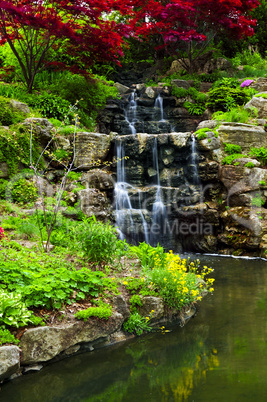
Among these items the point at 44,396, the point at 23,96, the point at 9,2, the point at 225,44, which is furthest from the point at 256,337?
the point at 225,44

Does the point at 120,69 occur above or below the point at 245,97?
above

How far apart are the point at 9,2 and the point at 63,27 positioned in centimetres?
181

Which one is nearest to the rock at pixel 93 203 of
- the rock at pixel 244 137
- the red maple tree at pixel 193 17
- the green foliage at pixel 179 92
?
the rock at pixel 244 137

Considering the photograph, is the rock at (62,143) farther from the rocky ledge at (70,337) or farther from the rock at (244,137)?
the rocky ledge at (70,337)

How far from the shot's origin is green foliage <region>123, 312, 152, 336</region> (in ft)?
17.0

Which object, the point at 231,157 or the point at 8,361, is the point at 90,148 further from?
the point at 8,361

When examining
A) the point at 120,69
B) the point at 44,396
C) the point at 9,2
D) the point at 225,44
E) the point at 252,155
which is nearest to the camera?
the point at 44,396

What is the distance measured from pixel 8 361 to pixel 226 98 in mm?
13415

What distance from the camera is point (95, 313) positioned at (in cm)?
481

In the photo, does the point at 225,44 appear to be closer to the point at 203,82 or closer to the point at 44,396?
the point at 203,82

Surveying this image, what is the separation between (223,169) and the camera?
11609 millimetres

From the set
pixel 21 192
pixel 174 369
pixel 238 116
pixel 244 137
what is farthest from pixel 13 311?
pixel 238 116

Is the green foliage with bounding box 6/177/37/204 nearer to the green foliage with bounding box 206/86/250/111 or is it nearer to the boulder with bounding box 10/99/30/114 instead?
the boulder with bounding box 10/99/30/114

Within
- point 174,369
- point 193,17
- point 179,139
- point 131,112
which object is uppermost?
point 193,17
